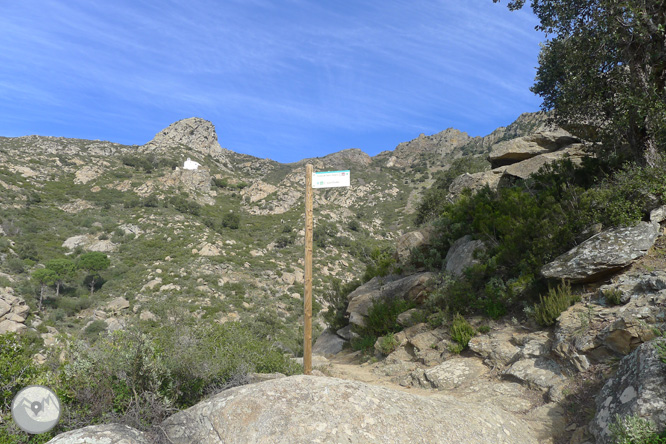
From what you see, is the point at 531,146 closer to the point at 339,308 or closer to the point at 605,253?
the point at 605,253

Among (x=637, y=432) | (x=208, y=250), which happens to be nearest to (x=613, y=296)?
(x=637, y=432)

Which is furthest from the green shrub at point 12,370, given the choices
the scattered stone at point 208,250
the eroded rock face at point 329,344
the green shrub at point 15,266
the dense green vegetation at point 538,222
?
the scattered stone at point 208,250

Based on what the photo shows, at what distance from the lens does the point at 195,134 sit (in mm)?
81250

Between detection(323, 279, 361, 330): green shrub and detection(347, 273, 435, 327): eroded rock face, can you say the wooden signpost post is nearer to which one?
detection(347, 273, 435, 327): eroded rock face

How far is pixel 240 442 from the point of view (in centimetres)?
414

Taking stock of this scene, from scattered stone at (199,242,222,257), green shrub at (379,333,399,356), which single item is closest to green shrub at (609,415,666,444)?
green shrub at (379,333,399,356)

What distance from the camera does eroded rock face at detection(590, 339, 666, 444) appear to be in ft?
12.8

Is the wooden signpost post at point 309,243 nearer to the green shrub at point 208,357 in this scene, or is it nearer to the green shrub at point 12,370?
the green shrub at point 208,357

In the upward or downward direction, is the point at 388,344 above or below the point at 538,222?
below

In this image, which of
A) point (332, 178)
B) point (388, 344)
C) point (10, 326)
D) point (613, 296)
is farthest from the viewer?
point (10, 326)

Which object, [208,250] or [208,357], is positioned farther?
[208,250]

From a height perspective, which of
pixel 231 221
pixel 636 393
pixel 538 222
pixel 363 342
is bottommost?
pixel 363 342

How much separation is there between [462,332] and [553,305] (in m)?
2.07

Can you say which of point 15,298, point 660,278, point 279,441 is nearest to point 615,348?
point 660,278
